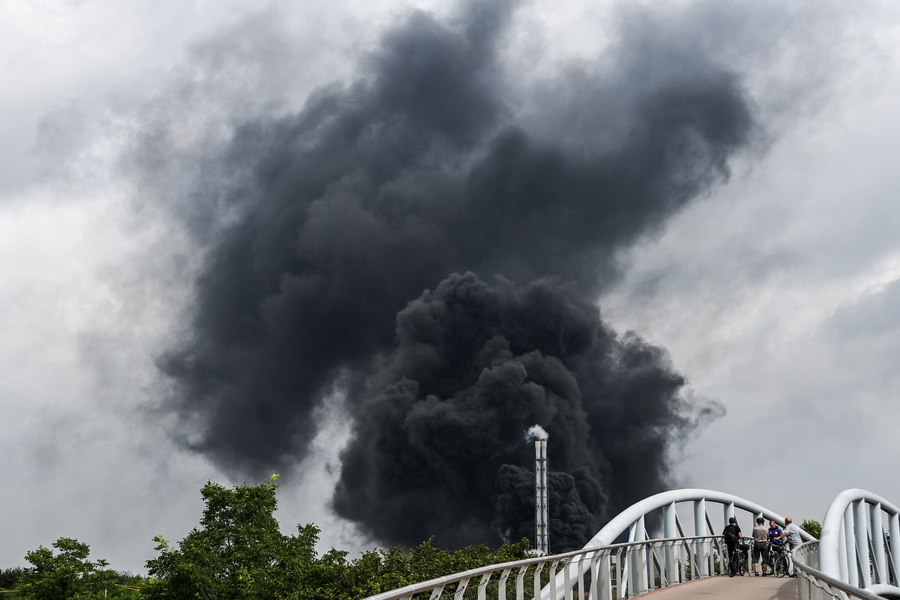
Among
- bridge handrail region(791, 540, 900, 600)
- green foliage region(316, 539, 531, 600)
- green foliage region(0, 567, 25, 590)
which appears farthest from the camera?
green foliage region(0, 567, 25, 590)

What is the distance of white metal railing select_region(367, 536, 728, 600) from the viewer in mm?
7660

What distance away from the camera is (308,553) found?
1654 inches

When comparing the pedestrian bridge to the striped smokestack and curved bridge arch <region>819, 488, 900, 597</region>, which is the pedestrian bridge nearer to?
curved bridge arch <region>819, 488, 900, 597</region>

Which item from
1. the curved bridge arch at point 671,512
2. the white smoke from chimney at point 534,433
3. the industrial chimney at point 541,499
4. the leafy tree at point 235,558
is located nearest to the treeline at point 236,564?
the leafy tree at point 235,558

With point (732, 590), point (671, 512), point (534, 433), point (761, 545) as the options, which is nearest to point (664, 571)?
point (732, 590)

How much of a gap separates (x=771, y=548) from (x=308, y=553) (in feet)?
81.3

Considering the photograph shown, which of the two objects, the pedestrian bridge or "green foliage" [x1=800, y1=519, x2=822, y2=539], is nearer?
the pedestrian bridge

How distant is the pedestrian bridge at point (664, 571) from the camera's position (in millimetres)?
8398

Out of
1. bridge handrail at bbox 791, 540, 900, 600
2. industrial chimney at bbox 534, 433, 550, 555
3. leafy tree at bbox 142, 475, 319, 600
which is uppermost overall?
industrial chimney at bbox 534, 433, 550, 555

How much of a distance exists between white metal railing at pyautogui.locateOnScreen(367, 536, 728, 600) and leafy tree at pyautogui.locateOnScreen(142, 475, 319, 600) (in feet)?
66.6

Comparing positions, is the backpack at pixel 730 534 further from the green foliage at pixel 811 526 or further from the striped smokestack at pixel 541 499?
the green foliage at pixel 811 526

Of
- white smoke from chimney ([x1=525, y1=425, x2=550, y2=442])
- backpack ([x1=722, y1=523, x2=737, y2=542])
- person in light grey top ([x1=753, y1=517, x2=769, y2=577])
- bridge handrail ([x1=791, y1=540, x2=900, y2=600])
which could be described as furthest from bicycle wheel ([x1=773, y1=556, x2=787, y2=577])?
white smoke from chimney ([x1=525, y1=425, x2=550, y2=442])

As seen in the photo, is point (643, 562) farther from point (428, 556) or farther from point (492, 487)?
point (492, 487)

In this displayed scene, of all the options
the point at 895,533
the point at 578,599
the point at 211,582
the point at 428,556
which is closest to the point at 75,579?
the point at 211,582
